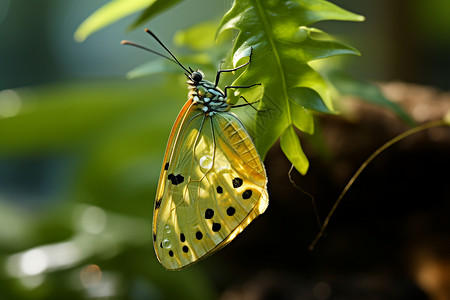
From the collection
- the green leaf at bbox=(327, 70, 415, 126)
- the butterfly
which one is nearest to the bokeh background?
the green leaf at bbox=(327, 70, 415, 126)

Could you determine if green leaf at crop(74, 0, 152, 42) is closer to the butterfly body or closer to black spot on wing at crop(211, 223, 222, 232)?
the butterfly body

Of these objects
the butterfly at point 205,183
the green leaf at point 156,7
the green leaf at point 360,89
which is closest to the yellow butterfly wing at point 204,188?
the butterfly at point 205,183

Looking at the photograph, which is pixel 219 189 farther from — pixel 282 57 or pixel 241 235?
pixel 241 235

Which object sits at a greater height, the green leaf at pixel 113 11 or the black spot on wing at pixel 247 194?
the green leaf at pixel 113 11

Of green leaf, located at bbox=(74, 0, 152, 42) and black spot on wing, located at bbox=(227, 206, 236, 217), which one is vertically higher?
green leaf, located at bbox=(74, 0, 152, 42)

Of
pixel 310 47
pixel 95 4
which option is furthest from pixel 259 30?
pixel 95 4

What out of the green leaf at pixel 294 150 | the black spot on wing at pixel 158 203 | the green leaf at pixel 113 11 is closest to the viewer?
the green leaf at pixel 294 150

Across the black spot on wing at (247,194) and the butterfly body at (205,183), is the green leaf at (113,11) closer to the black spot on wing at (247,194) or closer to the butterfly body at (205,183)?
the butterfly body at (205,183)
